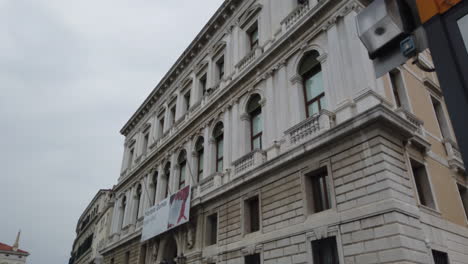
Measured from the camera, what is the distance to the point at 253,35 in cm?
1770

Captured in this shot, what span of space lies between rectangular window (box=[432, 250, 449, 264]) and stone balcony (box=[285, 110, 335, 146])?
4331 millimetres

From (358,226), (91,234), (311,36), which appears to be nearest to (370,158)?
(358,226)

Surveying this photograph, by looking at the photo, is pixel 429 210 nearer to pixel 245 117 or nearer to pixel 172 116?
pixel 245 117

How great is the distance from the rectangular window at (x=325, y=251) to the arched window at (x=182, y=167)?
34.3 feet

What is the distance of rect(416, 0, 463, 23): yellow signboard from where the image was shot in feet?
6.34

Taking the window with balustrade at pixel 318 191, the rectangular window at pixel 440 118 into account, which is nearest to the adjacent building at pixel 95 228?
the window with balustrade at pixel 318 191

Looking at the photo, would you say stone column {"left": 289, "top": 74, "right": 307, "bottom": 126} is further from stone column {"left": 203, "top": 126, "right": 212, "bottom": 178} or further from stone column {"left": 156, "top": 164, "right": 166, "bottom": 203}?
stone column {"left": 156, "top": 164, "right": 166, "bottom": 203}

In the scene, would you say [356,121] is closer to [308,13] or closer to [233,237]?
[308,13]

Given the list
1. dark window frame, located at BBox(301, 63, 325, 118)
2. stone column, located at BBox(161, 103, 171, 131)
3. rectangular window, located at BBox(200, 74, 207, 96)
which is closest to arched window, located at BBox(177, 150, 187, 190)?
stone column, located at BBox(161, 103, 171, 131)

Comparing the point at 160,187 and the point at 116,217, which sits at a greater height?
the point at 160,187

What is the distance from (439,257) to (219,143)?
10518 mm

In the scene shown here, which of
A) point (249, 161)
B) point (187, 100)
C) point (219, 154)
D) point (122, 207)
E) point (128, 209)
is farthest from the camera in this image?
point (122, 207)

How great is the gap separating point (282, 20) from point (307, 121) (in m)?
5.47

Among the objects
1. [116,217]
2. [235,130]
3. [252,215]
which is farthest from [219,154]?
[116,217]
